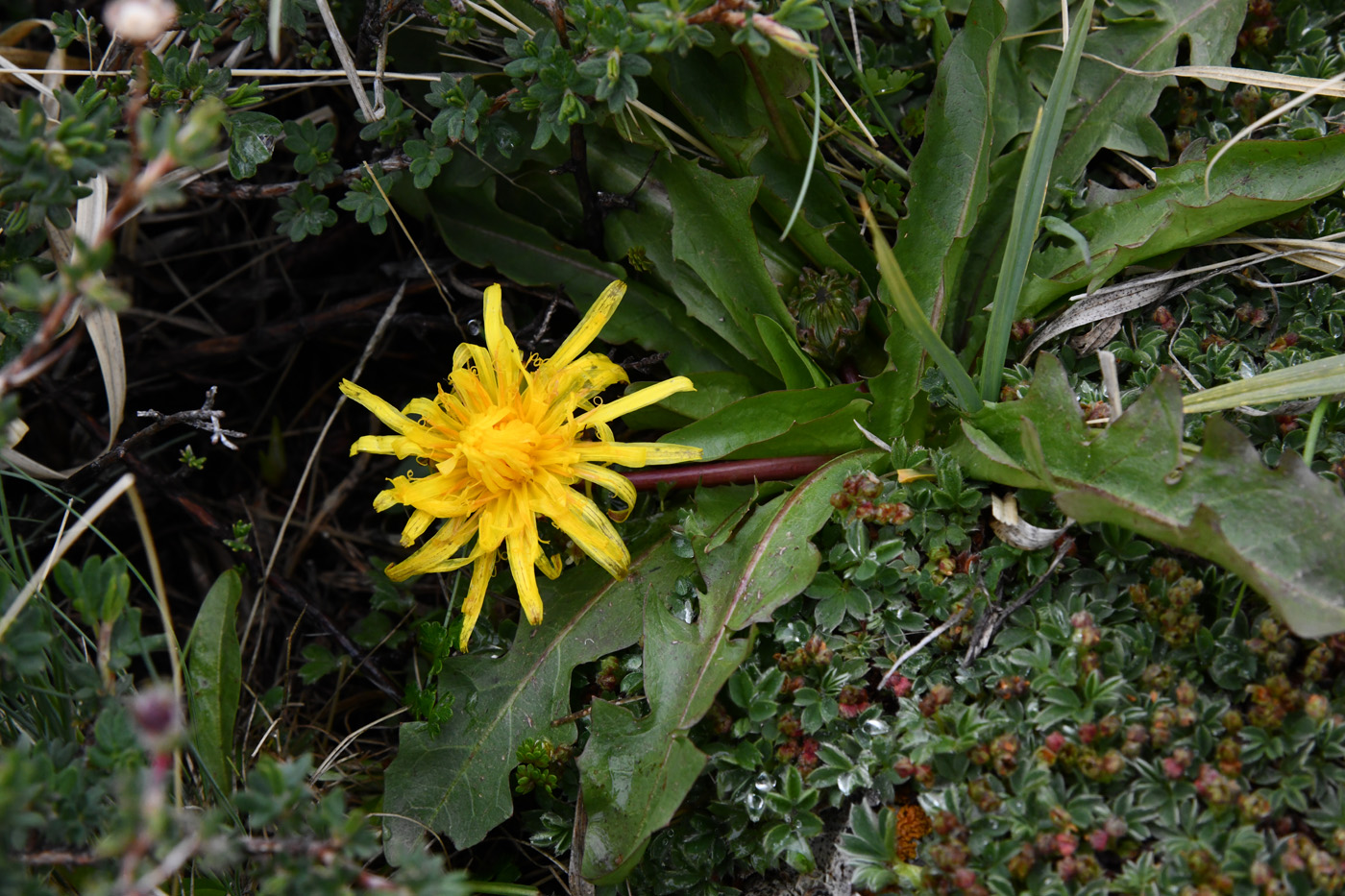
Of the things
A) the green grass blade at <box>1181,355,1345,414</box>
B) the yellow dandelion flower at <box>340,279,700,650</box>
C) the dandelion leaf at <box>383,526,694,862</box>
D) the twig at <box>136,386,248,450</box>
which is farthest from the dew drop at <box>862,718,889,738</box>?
the twig at <box>136,386,248,450</box>

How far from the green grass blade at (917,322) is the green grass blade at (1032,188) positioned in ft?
0.39

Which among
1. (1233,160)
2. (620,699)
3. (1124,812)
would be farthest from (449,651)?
(1233,160)

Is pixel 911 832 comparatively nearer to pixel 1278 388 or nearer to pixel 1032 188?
pixel 1278 388

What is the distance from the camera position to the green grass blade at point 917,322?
1.84 m

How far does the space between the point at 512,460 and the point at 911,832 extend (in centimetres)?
112

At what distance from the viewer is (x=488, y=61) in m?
2.55

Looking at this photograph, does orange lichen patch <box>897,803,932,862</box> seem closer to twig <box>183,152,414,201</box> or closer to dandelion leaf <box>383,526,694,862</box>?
dandelion leaf <box>383,526,694,862</box>

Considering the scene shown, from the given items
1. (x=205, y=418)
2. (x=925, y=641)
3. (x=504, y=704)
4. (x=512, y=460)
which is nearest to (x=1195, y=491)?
(x=925, y=641)

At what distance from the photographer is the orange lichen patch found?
1808mm

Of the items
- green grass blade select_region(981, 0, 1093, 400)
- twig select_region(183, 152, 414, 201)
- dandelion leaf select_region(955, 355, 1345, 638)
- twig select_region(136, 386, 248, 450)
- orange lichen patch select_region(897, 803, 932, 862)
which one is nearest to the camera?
dandelion leaf select_region(955, 355, 1345, 638)

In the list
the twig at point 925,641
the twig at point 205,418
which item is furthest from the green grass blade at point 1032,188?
the twig at point 205,418

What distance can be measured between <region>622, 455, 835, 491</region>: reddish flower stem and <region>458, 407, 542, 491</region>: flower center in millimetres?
286

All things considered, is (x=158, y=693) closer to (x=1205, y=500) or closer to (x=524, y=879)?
(x=524, y=879)

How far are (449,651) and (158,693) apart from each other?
1.29 metres
